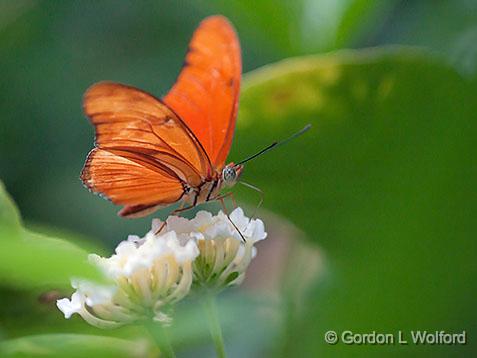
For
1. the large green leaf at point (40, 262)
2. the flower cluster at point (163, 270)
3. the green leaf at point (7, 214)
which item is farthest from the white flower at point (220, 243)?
the large green leaf at point (40, 262)

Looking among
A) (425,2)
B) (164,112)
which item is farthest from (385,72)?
(425,2)

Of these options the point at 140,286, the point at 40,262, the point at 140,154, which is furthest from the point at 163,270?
the point at 40,262

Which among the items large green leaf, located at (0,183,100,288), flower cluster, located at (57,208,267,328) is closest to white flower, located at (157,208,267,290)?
flower cluster, located at (57,208,267,328)

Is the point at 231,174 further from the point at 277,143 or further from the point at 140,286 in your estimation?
the point at 140,286

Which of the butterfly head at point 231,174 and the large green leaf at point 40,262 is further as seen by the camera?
the butterfly head at point 231,174

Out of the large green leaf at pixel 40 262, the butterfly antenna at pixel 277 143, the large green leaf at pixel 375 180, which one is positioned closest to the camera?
the large green leaf at pixel 40 262

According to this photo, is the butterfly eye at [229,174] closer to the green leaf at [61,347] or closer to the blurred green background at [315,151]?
the blurred green background at [315,151]
